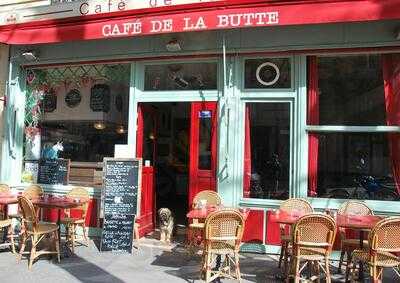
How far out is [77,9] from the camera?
9.60 m

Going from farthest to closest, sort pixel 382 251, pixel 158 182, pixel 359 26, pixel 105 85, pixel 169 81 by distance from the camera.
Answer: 1. pixel 158 182
2. pixel 105 85
3. pixel 169 81
4. pixel 359 26
5. pixel 382 251

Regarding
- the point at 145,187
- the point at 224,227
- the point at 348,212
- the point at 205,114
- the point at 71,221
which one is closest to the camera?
the point at 224,227

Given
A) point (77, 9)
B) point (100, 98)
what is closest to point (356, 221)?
point (100, 98)

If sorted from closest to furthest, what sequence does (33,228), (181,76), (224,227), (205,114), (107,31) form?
(224,227)
(33,228)
(107,31)
(205,114)
(181,76)

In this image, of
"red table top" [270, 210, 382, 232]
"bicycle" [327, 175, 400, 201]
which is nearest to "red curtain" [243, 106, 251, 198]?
"bicycle" [327, 175, 400, 201]

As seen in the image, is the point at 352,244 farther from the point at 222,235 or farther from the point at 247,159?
the point at 247,159

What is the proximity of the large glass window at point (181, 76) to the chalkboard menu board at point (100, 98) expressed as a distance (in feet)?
3.53

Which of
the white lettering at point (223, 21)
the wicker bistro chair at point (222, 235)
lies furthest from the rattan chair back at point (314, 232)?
the white lettering at point (223, 21)

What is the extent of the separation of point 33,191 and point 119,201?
5.99 ft

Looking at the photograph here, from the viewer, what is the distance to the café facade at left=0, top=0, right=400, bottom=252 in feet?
26.0

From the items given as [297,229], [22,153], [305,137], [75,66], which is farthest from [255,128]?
[22,153]

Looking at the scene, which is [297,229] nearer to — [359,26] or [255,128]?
[255,128]

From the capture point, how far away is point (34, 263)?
736 centimetres

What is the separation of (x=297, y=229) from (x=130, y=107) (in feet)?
14.6
